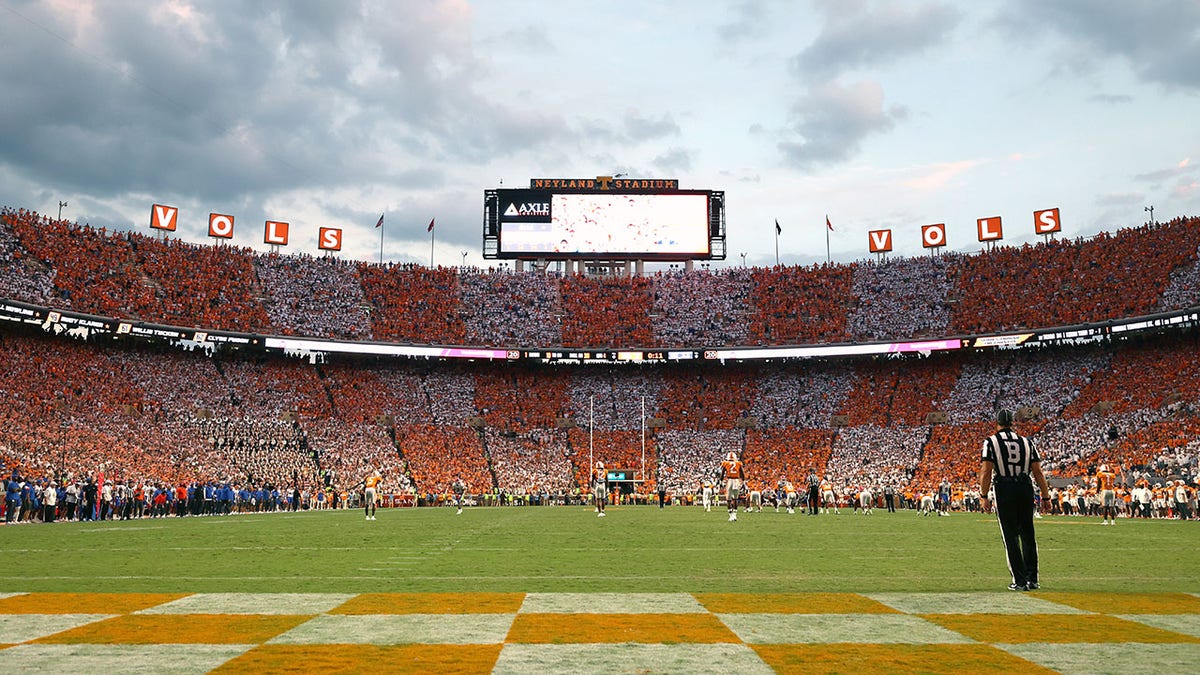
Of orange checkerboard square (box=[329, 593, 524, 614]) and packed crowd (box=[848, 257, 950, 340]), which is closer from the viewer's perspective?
orange checkerboard square (box=[329, 593, 524, 614])

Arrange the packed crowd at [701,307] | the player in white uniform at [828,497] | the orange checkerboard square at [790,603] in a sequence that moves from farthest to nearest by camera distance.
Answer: the packed crowd at [701,307] < the player in white uniform at [828,497] < the orange checkerboard square at [790,603]

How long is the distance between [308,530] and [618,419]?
125 feet

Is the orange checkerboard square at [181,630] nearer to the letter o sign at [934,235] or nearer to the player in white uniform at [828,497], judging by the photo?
the player in white uniform at [828,497]

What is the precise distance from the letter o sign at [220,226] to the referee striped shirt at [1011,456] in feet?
199

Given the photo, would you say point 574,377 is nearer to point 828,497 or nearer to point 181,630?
point 828,497

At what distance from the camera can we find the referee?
9500 millimetres

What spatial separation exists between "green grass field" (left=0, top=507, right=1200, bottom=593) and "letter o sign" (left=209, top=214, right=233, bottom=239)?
133 feet

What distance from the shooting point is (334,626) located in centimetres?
691

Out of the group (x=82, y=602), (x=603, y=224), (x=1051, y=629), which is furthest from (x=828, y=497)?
(x=82, y=602)

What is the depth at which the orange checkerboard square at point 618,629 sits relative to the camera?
249 inches

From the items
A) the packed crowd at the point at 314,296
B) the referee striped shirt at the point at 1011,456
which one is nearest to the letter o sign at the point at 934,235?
the packed crowd at the point at 314,296

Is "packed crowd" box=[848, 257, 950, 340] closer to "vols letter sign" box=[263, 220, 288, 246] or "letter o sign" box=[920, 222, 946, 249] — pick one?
"letter o sign" box=[920, 222, 946, 249]

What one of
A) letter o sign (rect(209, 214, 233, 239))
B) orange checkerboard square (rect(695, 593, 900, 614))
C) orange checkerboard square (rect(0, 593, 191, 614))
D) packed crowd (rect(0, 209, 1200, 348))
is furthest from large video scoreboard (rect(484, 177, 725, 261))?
orange checkerboard square (rect(695, 593, 900, 614))

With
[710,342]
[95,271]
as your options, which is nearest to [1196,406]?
[710,342]
